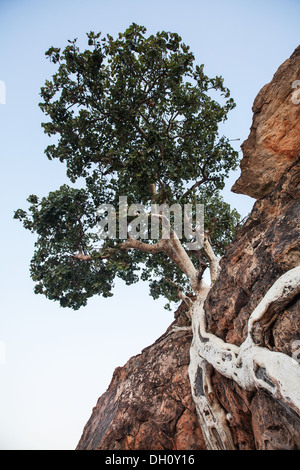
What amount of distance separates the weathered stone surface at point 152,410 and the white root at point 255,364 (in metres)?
0.64

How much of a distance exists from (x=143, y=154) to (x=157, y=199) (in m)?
1.90

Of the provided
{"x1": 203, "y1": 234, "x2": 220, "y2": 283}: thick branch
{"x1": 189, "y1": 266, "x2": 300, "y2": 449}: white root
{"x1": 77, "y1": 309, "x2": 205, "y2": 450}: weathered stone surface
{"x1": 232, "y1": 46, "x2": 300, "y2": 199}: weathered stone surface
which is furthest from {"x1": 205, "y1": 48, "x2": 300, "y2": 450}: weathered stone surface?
{"x1": 203, "y1": 234, "x2": 220, "y2": 283}: thick branch

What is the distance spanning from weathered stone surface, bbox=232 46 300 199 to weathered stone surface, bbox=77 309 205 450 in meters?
5.39

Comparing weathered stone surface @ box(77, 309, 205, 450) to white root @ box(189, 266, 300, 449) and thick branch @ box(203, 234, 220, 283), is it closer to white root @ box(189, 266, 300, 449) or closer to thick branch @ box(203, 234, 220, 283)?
white root @ box(189, 266, 300, 449)

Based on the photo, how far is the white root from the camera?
351 centimetres

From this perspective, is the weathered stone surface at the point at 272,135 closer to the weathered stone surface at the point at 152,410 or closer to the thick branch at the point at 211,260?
the thick branch at the point at 211,260

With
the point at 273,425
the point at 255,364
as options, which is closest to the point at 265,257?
the point at 255,364

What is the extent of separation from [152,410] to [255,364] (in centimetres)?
381

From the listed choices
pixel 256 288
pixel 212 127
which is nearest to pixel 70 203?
pixel 212 127

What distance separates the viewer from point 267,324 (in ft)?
14.2

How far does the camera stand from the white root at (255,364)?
351cm

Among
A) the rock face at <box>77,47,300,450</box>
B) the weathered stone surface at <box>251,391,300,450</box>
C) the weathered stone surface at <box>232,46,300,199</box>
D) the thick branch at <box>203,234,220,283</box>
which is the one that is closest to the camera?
the weathered stone surface at <box>251,391,300,450</box>

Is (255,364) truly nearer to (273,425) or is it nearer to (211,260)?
(273,425)

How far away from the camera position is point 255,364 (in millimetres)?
4191
